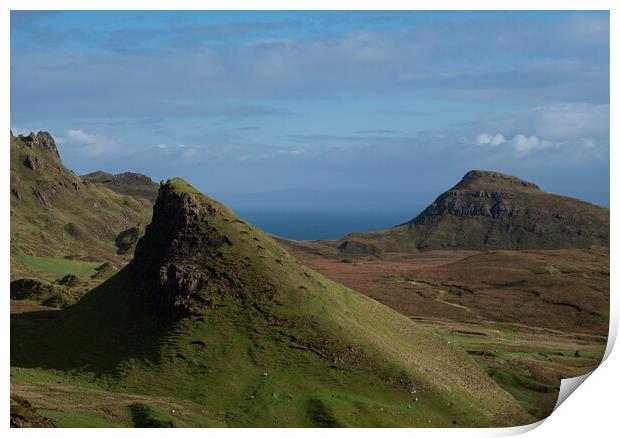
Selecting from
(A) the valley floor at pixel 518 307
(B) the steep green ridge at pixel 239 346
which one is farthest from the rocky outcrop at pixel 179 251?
(A) the valley floor at pixel 518 307

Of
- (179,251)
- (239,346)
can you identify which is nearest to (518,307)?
(179,251)

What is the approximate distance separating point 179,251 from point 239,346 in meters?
11.9

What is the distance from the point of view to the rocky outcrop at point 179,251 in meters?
65.2

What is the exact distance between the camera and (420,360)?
220 feet

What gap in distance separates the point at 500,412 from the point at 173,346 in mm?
27853

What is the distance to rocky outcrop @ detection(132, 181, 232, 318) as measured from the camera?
65.2 m

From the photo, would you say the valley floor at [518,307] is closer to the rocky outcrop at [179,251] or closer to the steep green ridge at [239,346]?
the steep green ridge at [239,346]

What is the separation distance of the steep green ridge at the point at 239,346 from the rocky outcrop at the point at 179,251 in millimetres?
122

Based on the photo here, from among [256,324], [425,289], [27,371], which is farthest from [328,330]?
[425,289]

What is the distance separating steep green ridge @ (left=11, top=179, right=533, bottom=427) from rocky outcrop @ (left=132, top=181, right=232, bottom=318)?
0.12 meters

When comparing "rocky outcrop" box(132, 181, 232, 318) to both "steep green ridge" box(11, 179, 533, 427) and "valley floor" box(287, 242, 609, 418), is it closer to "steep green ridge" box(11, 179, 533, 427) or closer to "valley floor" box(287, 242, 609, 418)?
"steep green ridge" box(11, 179, 533, 427)

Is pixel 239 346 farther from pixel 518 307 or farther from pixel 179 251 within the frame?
pixel 518 307
